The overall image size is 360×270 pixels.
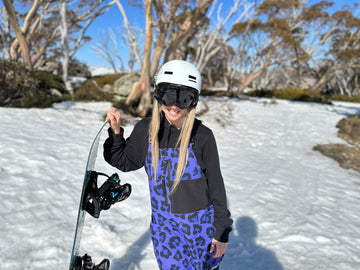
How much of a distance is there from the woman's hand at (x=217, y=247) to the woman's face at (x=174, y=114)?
732 mm

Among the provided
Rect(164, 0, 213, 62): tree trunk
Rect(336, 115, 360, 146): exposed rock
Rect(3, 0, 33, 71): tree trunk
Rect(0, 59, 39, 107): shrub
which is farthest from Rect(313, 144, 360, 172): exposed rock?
Rect(3, 0, 33, 71): tree trunk

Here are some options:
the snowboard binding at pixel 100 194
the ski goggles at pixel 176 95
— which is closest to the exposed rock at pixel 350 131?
the ski goggles at pixel 176 95

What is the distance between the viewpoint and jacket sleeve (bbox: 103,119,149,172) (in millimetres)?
1328

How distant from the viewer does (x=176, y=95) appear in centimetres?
135

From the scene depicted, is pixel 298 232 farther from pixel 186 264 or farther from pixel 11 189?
pixel 11 189

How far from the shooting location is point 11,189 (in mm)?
2977

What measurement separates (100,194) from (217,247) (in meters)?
0.75

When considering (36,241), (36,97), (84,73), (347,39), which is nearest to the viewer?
(36,241)

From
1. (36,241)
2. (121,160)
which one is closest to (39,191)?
(36,241)

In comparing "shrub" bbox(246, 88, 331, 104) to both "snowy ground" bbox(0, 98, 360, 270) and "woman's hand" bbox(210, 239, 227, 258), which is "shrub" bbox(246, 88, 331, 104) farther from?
"woman's hand" bbox(210, 239, 227, 258)

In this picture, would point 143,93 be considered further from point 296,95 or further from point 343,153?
point 296,95

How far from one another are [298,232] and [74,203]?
3.18 metres

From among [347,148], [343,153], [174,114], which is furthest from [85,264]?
[347,148]

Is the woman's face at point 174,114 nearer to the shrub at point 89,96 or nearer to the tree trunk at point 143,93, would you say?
the tree trunk at point 143,93
